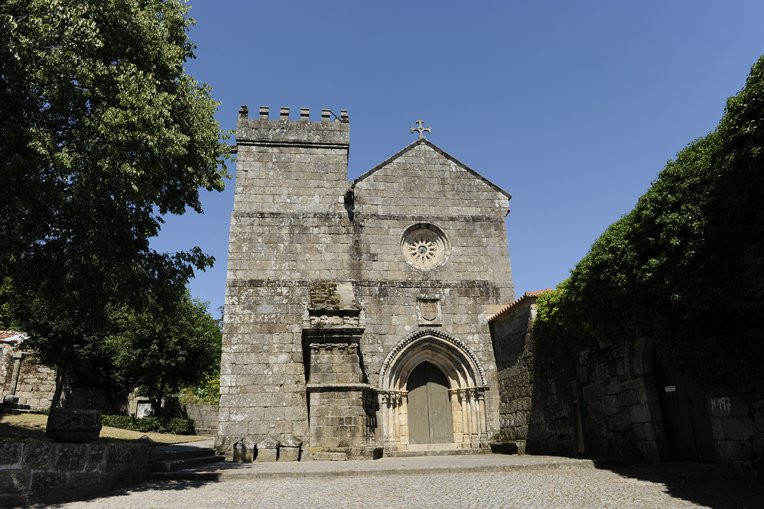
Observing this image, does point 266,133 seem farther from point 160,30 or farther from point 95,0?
point 95,0

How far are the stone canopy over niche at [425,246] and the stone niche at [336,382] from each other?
3.22 m

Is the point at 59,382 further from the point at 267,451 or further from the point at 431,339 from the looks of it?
the point at 431,339

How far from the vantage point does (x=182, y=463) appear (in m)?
10.2

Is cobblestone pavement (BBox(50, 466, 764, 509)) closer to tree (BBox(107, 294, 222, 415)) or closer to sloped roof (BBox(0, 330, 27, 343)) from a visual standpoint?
tree (BBox(107, 294, 222, 415))

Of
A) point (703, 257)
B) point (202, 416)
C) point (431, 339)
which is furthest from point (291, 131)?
point (202, 416)

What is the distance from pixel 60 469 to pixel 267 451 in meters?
5.58

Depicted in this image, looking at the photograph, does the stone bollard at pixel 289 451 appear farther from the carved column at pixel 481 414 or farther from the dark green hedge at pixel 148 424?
the dark green hedge at pixel 148 424

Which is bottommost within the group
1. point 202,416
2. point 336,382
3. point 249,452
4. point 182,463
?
point 182,463

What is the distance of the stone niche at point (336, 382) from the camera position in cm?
1105

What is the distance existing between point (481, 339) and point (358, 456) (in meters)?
5.35

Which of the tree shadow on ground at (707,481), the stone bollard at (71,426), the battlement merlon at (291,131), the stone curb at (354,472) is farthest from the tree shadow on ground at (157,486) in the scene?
the battlement merlon at (291,131)

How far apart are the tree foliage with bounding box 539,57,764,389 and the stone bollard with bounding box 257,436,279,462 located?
7764 millimetres

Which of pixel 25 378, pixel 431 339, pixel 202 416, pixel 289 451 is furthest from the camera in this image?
pixel 202 416

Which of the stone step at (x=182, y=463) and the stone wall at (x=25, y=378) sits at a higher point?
the stone wall at (x=25, y=378)
